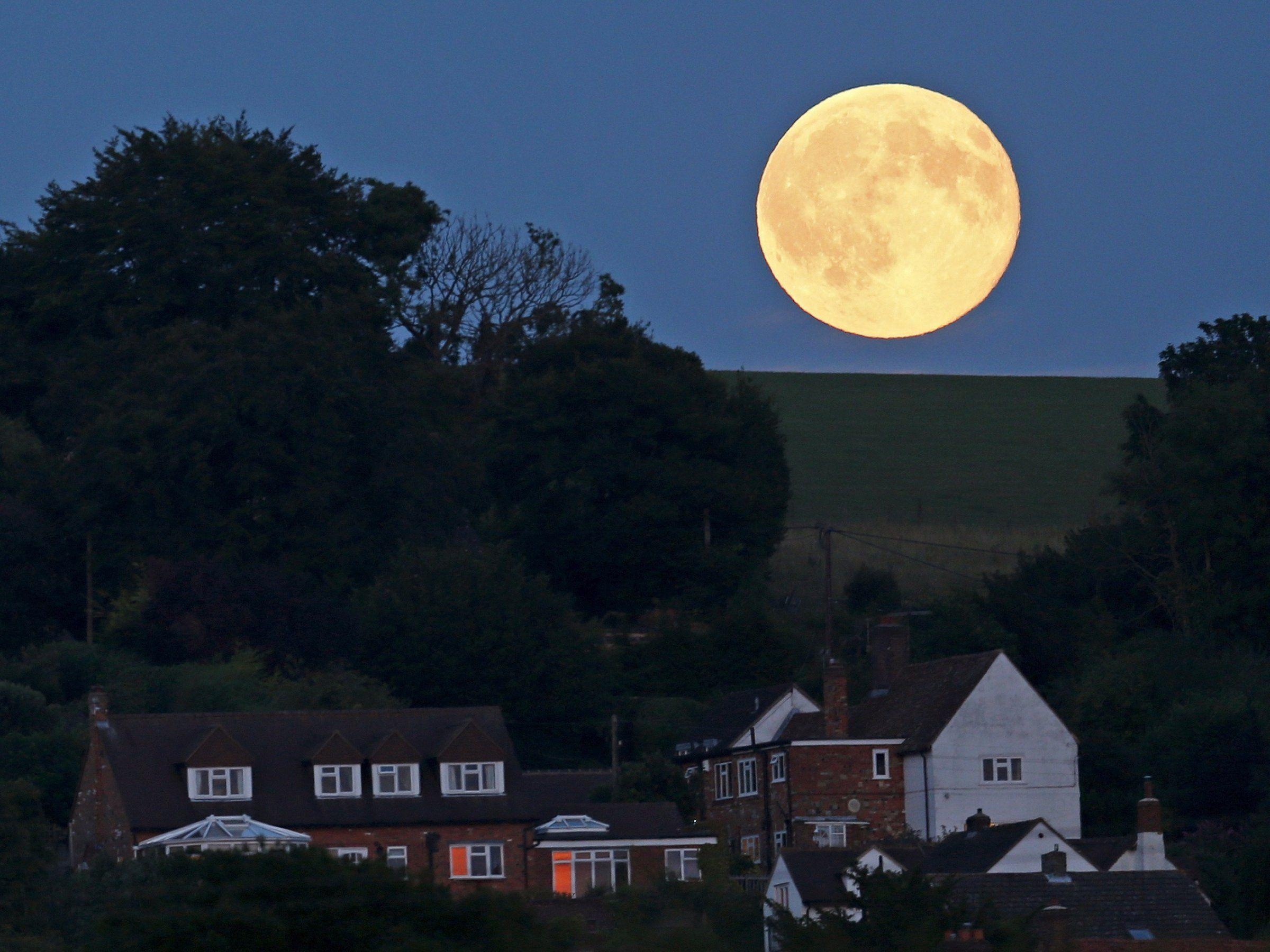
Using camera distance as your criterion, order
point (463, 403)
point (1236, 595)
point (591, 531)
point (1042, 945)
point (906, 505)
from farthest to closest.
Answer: point (906, 505) < point (463, 403) < point (591, 531) < point (1236, 595) < point (1042, 945)

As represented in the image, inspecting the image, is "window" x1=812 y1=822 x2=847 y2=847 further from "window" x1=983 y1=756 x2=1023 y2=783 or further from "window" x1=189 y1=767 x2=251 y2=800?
"window" x1=189 y1=767 x2=251 y2=800

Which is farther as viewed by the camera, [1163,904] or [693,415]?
[693,415]

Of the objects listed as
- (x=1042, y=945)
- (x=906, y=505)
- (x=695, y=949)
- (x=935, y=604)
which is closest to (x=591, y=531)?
(x=935, y=604)

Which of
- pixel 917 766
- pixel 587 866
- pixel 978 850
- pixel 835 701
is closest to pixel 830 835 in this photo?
pixel 917 766

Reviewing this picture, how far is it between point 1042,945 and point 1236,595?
127 ft

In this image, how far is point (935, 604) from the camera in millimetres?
66062

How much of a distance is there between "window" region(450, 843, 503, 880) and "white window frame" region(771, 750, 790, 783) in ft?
26.5

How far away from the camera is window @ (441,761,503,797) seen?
49.9 metres

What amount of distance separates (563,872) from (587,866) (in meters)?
0.63

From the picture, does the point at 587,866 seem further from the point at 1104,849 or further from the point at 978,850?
the point at 1104,849

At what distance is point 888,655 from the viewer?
59188 mm

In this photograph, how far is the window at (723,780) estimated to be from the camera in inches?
2216

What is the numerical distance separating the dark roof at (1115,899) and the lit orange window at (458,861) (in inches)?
631

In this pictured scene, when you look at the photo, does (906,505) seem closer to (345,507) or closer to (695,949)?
(345,507)
